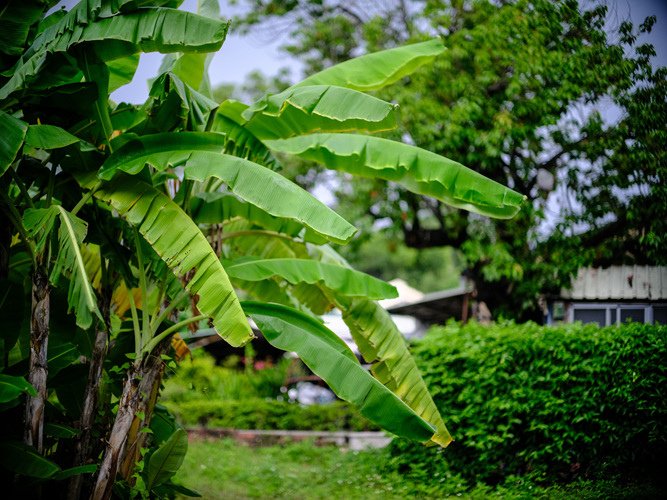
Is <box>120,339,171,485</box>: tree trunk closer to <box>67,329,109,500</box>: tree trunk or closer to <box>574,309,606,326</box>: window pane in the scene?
<box>67,329,109,500</box>: tree trunk

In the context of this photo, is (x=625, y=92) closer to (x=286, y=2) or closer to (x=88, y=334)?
(x=88, y=334)

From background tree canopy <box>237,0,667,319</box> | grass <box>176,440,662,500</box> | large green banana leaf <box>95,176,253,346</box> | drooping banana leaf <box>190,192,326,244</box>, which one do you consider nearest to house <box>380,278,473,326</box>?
background tree canopy <box>237,0,667,319</box>

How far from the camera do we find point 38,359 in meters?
4.80

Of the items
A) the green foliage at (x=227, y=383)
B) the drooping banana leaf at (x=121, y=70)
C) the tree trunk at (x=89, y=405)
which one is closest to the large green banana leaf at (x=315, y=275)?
the tree trunk at (x=89, y=405)

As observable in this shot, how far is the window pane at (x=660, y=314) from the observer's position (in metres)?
7.35

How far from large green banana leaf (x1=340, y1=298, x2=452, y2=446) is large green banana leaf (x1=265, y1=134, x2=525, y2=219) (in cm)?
131

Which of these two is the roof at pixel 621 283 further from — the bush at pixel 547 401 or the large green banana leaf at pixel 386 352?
the large green banana leaf at pixel 386 352

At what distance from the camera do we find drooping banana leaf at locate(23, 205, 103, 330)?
14.1 feet

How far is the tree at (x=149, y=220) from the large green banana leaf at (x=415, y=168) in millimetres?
16

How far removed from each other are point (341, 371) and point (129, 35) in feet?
9.25

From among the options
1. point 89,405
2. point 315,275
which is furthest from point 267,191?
point 89,405

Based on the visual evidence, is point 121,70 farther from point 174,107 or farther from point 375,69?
point 375,69

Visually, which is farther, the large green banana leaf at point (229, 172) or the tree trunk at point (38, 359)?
the tree trunk at point (38, 359)

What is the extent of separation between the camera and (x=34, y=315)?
4.84m
